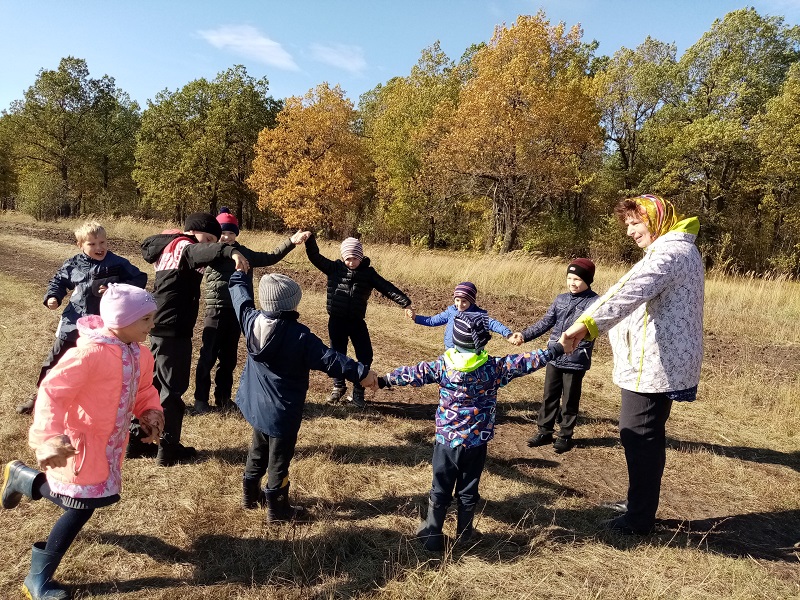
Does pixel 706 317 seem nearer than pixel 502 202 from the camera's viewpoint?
Yes

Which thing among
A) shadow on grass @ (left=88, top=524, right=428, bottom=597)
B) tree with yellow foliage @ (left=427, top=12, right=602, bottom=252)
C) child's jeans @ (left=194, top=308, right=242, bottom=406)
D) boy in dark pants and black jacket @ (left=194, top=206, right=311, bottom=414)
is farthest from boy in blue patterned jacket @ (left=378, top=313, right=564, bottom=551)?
tree with yellow foliage @ (left=427, top=12, right=602, bottom=252)

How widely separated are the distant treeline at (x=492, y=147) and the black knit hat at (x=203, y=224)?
19.8 metres

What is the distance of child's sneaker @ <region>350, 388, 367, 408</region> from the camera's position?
5.91 m

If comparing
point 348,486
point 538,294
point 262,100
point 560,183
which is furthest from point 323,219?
point 348,486

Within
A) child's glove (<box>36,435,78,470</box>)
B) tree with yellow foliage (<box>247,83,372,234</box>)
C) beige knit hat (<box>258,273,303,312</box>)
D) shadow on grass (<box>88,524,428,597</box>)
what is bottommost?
shadow on grass (<box>88,524,428,597</box>)

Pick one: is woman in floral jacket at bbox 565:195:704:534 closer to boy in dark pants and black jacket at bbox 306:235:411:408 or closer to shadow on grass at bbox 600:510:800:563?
shadow on grass at bbox 600:510:800:563

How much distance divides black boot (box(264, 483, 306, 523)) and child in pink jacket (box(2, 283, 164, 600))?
1020mm

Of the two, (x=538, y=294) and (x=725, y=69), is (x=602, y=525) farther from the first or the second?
(x=725, y=69)

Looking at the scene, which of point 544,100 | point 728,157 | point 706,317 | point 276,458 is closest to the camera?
point 276,458

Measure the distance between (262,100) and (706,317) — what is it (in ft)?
113

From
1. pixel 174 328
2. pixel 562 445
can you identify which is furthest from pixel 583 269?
pixel 174 328

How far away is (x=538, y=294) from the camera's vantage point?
43.5 ft

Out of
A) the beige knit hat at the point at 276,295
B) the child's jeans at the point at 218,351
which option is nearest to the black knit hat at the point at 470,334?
the beige knit hat at the point at 276,295

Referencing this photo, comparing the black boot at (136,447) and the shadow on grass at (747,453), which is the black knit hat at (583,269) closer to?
the shadow on grass at (747,453)
